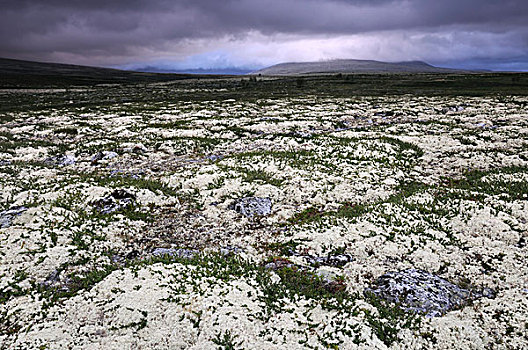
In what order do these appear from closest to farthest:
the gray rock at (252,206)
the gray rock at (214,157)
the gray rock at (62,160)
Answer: the gray rock at (252,206), the gray rock at (62,160), the gray rock at (214,157)

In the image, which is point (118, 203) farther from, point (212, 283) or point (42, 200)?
point (212, 283)

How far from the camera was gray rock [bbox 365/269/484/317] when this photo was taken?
10969 millimetres

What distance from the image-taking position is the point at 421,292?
11.5 metres

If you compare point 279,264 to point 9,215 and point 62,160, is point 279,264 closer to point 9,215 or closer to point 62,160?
point 9,215

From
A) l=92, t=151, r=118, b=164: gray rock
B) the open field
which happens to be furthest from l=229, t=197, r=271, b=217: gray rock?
l=92, t=151, r=118, b=164: gray rock

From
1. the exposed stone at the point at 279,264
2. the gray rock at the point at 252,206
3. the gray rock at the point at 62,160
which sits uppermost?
the gray rock at the point at 62,160

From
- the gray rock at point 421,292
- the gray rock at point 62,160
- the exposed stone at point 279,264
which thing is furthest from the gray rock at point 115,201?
the gray rock at point 421,292

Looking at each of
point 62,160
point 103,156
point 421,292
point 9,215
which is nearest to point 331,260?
point 421,292

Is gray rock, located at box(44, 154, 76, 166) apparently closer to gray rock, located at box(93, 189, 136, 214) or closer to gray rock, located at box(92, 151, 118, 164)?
gray rock, located at box(92, 151, 118, 164)

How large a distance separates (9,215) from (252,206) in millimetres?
13447

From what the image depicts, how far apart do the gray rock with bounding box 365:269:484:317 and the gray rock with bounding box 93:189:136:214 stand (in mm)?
14491

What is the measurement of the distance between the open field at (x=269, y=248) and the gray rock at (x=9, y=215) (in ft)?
0.36

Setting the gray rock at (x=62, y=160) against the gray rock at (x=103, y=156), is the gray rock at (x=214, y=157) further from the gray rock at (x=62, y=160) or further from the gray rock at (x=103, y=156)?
the gray rock at (x=62, y=160)

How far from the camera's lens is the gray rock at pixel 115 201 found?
18.0 metres
